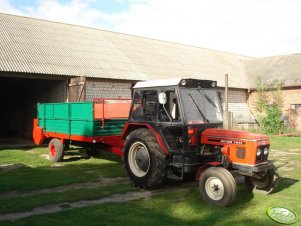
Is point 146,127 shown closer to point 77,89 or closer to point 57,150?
point 57,150

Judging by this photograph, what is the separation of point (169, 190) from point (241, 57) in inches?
1052

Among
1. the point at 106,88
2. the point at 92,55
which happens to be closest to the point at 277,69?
the point at 92,55

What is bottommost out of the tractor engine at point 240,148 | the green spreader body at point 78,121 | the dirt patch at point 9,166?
the dirt patch at point 9,166

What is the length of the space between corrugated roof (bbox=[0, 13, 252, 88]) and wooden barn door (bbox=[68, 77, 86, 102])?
407 millimetres

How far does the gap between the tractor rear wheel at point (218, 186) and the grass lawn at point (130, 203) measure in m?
0.14

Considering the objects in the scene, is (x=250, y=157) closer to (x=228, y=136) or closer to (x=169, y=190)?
(x=228, y=136)

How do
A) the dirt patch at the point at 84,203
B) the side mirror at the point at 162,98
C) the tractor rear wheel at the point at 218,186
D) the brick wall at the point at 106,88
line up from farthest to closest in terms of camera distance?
1. the brick wall at the point at 106,88
2. the side mirror at the point at 162,98
3. the tractor rear wheel at the point at 218,186
4. the dirt patch at the point at 84,203

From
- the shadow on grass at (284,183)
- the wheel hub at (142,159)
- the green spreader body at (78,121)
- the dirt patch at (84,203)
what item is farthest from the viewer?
the green spreader body at (78,121)

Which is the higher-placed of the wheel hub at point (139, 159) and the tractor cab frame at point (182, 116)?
the tractor cab frame at point (182, 116)

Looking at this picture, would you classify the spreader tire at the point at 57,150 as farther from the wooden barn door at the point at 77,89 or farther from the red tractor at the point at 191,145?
the wooden barn door at the point at 77,89

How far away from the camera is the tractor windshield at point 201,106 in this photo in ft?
22.1

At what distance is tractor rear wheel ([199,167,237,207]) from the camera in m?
5.85

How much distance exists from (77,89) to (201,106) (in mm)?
9866

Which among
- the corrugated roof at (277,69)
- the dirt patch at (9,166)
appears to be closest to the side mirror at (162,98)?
the dirt patch at (9,166)
